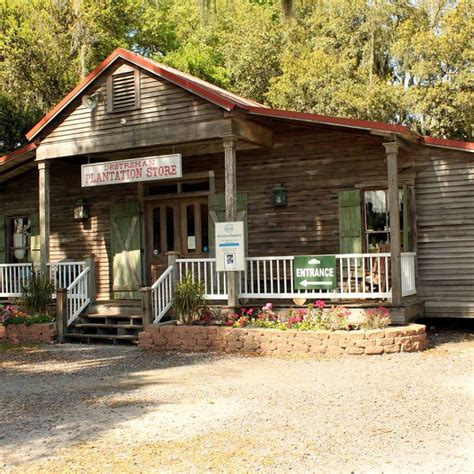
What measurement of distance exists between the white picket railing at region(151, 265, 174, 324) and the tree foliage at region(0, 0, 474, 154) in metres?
10.6

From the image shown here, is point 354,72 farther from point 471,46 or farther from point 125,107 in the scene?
point 125,107

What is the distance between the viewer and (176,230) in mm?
15031

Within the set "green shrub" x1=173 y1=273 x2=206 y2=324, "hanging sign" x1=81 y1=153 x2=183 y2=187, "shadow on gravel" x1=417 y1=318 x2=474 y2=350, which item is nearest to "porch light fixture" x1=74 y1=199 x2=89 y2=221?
"hanging sign" x1=81 y1=153 x2=183 y2=187

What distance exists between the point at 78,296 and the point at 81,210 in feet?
9.55

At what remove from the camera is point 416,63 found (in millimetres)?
23219

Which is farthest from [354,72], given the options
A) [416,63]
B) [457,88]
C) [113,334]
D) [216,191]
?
[113,334]

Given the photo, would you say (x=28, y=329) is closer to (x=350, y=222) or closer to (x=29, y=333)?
(x=29, y=333)

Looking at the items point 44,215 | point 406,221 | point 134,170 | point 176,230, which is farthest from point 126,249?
point 406,221

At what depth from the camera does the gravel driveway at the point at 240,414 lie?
17.6 feet

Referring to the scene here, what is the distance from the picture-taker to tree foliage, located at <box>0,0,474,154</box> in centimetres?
2270

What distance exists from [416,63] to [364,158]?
11.5m

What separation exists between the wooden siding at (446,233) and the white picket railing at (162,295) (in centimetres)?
485

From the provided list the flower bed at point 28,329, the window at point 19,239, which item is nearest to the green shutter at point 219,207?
the flower bed at point 28,329

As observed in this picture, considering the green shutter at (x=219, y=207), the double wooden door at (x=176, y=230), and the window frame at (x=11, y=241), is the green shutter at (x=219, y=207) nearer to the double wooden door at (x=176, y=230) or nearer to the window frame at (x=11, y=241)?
the double wooden door at (x=176, y=230)
